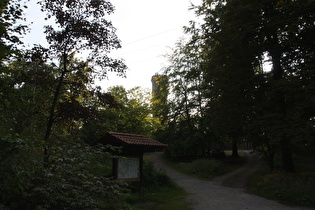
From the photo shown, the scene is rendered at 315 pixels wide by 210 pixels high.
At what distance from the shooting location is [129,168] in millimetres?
10078

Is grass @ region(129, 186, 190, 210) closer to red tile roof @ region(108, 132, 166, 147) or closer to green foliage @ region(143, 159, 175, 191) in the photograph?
green foliage @ region(143, 159, 175, 191)

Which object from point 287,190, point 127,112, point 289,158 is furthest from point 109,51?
point 127,112

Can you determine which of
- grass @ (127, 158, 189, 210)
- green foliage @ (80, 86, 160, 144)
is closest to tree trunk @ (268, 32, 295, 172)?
grass @ (127, 158, 189, 210)

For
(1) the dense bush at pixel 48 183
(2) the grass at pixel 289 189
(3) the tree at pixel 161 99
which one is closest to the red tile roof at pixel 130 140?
(1) the dense bush at pixel 48 183

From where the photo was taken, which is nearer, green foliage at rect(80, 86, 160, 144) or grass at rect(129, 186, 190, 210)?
grass at rect(129, 186, 190, 210)

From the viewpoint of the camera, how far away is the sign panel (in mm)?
9727

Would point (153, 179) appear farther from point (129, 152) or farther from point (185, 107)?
point (185, 107)

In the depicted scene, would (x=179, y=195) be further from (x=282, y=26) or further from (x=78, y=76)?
(x=282, y=26)

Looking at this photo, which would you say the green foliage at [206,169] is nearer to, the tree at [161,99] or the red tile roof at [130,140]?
the red tile roof at [130,140]

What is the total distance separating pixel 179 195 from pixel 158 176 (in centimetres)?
264

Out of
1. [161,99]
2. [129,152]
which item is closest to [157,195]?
[129,152]

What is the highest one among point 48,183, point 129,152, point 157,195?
point 129,152

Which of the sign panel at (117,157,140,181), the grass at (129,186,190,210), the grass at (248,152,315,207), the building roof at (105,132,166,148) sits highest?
the building roof at (105,132,166,148)

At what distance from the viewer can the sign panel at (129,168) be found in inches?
383
